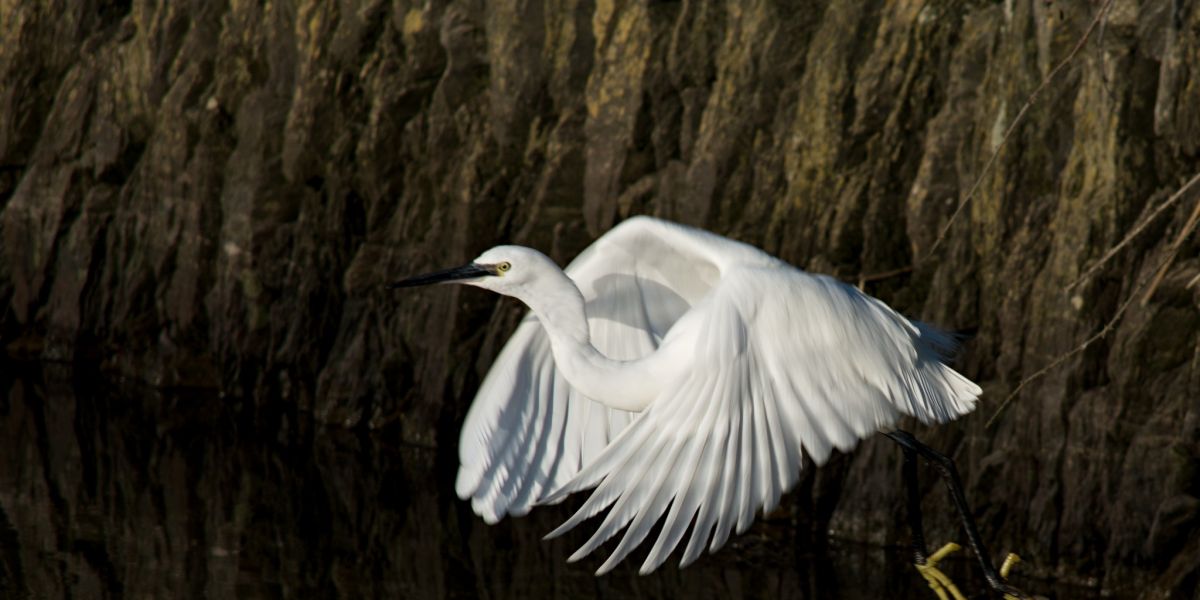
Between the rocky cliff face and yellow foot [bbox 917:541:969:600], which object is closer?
yellow foot [bbox 917:541:969:600]

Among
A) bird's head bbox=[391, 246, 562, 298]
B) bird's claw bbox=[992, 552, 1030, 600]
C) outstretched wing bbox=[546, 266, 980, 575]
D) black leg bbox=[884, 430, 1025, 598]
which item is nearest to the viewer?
outstretched wing bbox=[546, 266, 980, 575]

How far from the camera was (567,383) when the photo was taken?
5.13 m

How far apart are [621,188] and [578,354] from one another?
3.75m

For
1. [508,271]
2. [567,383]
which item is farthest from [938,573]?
[508,271]

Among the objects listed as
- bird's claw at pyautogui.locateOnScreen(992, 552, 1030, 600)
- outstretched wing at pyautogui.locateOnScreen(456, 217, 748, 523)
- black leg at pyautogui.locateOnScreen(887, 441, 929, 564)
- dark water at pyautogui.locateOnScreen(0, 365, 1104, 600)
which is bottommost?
dark water at pyautogui.locateOnScreen(0, 365, 1104, 600)

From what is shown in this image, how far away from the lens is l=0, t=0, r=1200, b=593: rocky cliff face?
6.63m

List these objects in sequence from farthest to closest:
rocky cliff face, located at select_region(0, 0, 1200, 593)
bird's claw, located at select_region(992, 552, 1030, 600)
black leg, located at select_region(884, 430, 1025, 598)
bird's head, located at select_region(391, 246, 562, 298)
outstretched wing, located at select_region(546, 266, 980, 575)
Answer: rocky cliff face, located at select_region(0, 0, 1200, 593)
black leg, located at select_region(884, 430, 1025, 598)
bird's claw, located at select_region(992, 552, 1030, 600)
bird's head, located at select_region(391, 246, 562, 298)
outstretched wing, located at select_region(546, 266, 980, 575)

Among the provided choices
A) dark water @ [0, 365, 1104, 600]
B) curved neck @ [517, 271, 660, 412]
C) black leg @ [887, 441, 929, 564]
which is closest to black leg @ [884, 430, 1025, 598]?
black leg @ [887, 441, 929, 564]

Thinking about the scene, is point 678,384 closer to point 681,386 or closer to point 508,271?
point 681,386

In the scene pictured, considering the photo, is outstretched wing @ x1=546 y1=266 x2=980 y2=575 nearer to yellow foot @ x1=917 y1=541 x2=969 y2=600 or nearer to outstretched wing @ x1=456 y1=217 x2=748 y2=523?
outstretched wing @ x1=456 y1=217 x2=748 y2=523

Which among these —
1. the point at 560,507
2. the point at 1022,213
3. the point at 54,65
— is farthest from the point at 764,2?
the point at 54,65

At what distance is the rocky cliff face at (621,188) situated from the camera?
6633 millimetres

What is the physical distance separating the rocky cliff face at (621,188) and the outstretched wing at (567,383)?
1.28 meters

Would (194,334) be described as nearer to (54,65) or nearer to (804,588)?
(54,65)
